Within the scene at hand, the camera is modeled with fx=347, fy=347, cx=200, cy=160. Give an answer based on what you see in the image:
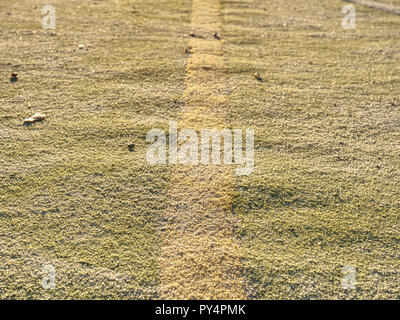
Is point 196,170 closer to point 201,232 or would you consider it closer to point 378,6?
point 201,232

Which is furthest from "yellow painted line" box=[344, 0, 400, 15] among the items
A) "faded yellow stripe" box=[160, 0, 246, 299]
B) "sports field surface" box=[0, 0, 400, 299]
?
"faded yellow stripe" box=[160, 0, 246, 299]

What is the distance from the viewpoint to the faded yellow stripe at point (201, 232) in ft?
7.08

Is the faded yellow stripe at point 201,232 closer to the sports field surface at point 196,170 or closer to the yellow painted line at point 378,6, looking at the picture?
the sports field surface at point 196,170

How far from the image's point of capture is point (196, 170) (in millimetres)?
3000

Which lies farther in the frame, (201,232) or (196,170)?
(196,170)

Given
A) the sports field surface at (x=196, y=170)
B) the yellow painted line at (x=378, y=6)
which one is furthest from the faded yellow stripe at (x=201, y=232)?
the yellow painted line at (x=378, y=6)

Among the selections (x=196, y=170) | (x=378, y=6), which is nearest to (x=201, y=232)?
(x=196, y=170)

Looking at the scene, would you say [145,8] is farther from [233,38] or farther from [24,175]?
[24,175]

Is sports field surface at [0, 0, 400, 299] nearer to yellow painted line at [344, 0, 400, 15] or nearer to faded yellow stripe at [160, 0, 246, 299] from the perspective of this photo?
faded yellow stripe at [160, 0, 246, 299]

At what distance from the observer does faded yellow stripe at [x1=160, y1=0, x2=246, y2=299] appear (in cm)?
216

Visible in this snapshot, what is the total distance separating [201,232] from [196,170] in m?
0.68

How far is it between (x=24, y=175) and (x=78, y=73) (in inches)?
75.5

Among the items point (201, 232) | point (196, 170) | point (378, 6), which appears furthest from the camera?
point (378, 6)

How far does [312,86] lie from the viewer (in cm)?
433
